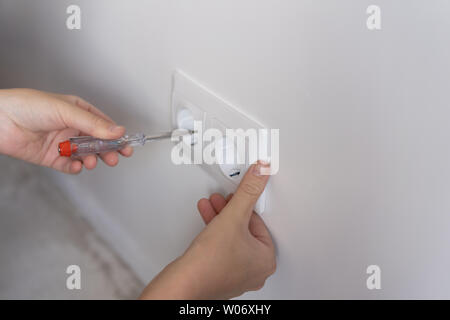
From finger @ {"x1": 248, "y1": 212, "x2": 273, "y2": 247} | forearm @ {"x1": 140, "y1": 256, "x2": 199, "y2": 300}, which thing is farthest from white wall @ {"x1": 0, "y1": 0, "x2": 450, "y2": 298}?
forearm @ {"x1": 140, "y1": 256, "x2": 199, "y2": 300}

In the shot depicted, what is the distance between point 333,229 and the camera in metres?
0.34

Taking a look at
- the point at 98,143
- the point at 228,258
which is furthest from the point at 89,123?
the point at 228,258

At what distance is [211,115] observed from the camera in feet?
1.40

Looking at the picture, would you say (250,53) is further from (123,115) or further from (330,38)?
(123,115)

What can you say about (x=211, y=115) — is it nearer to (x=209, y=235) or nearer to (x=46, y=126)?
(x=209, y=235)

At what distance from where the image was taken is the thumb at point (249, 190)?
0.38 metres

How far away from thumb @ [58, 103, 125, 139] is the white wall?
89mm

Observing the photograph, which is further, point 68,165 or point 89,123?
point 68,165

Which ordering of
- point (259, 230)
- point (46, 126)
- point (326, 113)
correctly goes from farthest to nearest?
1. point (46, 126)
2. point (259, 230)
3. point (326, 113)

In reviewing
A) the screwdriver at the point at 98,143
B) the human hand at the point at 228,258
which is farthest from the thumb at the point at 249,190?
the screwdriver at the point at 98,143

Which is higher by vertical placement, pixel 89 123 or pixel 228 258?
pixel 89 123

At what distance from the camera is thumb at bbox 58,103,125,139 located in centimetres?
43

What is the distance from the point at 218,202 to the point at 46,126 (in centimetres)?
27

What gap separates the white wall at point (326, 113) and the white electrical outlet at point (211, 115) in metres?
0.01
